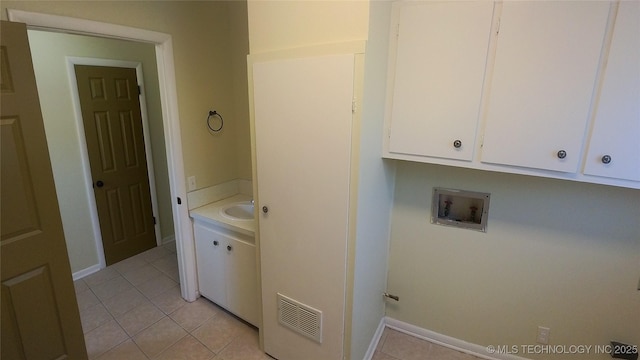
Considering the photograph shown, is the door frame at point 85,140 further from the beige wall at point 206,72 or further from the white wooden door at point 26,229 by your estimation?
the white wooden door at point 26,229

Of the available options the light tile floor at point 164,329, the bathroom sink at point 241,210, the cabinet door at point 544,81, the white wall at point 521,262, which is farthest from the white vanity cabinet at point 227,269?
the cabinet door at point 544,81

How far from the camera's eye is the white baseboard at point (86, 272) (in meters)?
2.83

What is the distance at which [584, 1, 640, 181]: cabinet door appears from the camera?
1184mm

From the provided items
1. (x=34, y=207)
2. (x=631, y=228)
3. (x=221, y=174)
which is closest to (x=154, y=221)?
(x=221, y=174)

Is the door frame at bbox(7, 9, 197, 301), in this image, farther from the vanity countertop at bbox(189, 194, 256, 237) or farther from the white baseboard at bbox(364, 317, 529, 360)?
the white baseboard at bbox(364, 317, 529, 360)

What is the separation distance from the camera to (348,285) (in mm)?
1549

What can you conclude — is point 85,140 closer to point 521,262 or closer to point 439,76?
point 439,76

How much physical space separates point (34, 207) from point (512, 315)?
2.79 meters

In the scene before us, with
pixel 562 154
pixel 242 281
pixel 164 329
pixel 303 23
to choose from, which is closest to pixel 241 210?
pixel 242 281

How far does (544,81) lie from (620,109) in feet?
1.00

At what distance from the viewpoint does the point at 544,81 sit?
1340 mm

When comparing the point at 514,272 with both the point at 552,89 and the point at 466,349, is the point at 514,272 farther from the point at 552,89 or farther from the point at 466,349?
the point at 552,89

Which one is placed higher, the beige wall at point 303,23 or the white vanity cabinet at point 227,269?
the beige wall at point 303,23

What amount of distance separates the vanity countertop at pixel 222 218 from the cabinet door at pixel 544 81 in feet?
5.02
